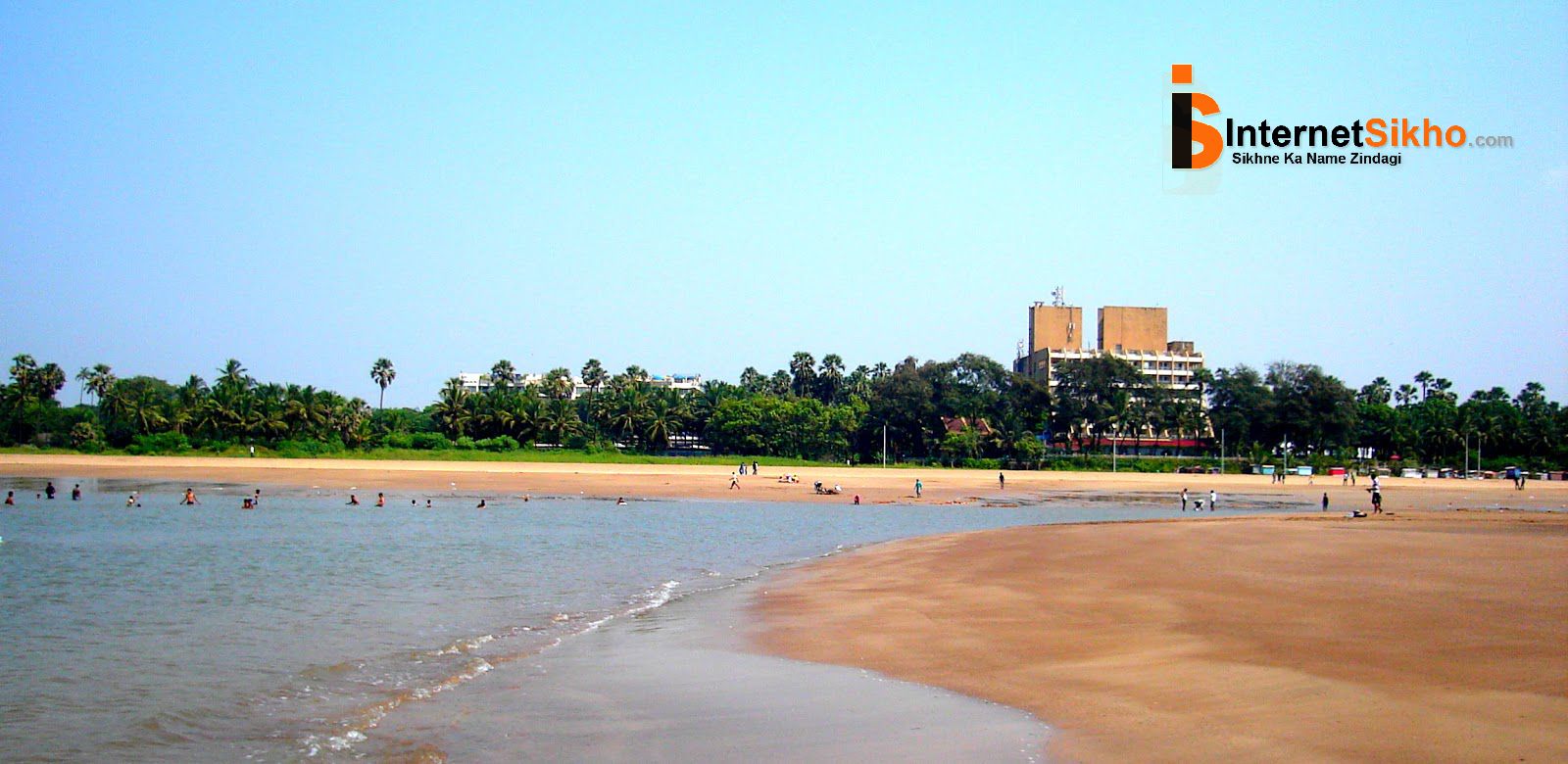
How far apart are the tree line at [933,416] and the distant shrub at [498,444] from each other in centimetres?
10

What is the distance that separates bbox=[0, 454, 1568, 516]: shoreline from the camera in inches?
2165

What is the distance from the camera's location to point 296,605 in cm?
1719

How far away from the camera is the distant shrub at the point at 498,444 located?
289 feet

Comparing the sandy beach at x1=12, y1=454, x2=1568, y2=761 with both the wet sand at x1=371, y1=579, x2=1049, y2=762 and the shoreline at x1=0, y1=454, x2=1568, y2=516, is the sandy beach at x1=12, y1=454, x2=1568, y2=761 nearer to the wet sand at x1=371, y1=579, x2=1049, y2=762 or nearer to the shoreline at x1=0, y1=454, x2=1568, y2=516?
the wet sand at x1=371, y1=579, x2=1049, y2=762

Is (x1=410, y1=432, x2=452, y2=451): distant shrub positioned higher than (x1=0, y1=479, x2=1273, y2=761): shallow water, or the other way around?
(x1=410, y1=432, x2=452, y2=451): distant shrub

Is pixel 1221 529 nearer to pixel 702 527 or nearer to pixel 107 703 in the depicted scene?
pixel 702 527

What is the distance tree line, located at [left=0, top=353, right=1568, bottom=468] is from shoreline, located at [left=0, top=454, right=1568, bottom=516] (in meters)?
11.9

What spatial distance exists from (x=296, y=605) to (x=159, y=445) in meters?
71.1

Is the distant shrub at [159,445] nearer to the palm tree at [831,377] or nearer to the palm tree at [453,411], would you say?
the palm tree at [453,411]

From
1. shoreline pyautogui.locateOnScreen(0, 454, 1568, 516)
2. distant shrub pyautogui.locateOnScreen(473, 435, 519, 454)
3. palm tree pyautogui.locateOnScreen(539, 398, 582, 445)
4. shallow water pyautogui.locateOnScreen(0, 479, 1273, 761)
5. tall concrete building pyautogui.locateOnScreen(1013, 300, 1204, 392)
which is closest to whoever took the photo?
shallow water pyautogui.locateOnScreen(0, 479, 1273, 761)

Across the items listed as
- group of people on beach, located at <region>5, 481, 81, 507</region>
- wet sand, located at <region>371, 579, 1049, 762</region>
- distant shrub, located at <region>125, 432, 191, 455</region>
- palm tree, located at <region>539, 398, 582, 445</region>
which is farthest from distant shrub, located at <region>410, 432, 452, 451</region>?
wet sand, located at <region>371, 579, 1049, 762</region>

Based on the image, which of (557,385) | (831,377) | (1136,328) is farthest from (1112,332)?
(557,385)

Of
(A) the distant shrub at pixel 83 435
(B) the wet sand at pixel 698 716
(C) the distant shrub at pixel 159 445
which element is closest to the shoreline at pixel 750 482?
(C) the distant shrub at pixel 159 445

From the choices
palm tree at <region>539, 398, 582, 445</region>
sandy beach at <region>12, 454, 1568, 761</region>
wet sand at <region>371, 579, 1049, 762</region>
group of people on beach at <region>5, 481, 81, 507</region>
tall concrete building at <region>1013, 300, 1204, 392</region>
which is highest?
tall concrete building at <region>1013, 300, 1204, 392</region>
